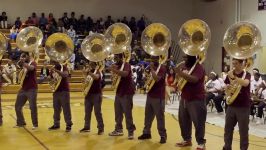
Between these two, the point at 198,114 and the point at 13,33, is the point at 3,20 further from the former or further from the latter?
Result: the point at 198,114

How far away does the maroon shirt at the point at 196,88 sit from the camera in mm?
7828

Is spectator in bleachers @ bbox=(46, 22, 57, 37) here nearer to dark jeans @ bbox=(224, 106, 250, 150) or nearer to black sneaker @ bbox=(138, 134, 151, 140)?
black sneaker @ bbox=(138, 134, 151, 140)

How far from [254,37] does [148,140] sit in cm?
Result: 313

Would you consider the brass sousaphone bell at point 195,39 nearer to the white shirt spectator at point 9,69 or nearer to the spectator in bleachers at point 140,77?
the white shirt spectator at point 9,69

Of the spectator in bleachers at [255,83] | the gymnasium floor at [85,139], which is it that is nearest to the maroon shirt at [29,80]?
the gymnasium floor at [85,139]

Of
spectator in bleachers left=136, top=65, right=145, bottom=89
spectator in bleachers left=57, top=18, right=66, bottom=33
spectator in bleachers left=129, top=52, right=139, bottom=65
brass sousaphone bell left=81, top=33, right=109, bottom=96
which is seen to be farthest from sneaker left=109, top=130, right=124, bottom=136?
spectator in bleachers left=57, top=18, right=66, bottom=33

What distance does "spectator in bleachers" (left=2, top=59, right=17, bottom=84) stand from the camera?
18.2 metres

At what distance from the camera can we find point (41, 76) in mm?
19609

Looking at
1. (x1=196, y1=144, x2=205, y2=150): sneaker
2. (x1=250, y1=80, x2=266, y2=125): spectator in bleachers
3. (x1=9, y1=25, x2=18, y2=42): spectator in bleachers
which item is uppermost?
(x1=9, y1=25, x2=18, y2=42): spectator in bleachers

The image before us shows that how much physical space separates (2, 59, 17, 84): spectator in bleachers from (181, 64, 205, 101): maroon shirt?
1179cm

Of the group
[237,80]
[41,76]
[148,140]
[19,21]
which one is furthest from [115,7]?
[237,80]

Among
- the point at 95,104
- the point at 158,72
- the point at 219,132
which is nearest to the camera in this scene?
the point at 158,72

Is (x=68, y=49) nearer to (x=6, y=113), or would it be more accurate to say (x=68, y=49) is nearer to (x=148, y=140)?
(x=148, y=140)

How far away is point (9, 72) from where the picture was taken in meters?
18.1
